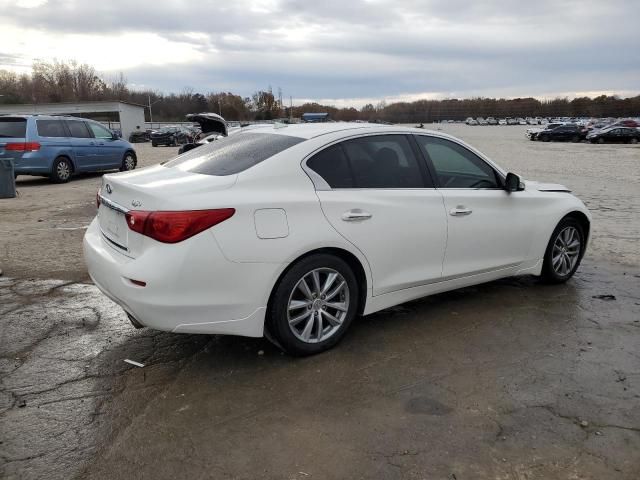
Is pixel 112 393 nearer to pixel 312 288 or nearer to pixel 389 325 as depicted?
pixel 312 288

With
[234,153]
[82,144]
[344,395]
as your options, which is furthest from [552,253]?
[82,144]

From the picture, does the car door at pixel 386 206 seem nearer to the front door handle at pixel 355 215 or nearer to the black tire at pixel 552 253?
the front door handle at pixel 355 215

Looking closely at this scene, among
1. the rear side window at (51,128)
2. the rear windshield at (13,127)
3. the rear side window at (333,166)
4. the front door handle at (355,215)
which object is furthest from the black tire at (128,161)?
the front door handle at (355,215)

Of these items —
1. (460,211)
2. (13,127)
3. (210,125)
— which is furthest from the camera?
(13,127)

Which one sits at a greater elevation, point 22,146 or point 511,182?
point 511,182

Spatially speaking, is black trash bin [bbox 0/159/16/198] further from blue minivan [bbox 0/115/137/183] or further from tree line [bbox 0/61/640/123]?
tree line [bbox 0/61/640/123]

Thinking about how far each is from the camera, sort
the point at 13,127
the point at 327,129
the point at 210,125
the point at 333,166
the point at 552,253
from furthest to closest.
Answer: the point at 13,127
the point at 210,125
the point at 552,253
the point at 327,129
the point at 333,166

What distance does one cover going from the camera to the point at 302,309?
3734 mm

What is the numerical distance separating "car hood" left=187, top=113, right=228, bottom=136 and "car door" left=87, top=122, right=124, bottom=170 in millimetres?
3882

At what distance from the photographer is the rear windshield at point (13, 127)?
42.2ft

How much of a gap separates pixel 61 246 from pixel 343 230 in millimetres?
4836

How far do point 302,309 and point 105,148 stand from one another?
13.4 m

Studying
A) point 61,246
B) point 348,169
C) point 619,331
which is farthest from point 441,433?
point 61,246

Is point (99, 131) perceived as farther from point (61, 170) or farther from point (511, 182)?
point (511, 182)
